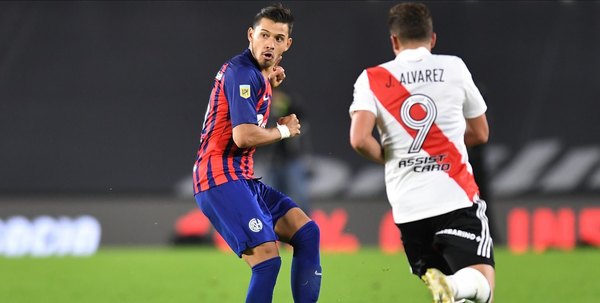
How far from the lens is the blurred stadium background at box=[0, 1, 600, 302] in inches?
555

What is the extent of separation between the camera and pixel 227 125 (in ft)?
19.0

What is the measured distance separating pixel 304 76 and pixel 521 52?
288cm

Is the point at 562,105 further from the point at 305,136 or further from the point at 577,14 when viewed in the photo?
the point at 305,136

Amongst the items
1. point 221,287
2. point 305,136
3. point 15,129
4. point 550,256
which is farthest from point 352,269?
point 15,129

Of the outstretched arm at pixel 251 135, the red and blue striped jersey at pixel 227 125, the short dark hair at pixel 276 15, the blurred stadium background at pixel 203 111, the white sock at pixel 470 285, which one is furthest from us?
the blurred stadium background at pixel 203 111

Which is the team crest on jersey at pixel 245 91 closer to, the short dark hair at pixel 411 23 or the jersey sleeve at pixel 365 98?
the jersey sleeve at pixel 365 98

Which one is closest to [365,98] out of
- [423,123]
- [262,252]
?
[423,123]

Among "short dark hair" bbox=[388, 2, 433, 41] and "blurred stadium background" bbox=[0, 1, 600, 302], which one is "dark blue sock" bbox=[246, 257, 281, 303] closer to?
"short dark hair" bbox=[388, 2, 433, 41]

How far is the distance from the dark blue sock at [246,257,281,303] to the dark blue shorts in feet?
0.39

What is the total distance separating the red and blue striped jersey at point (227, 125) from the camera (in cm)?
568

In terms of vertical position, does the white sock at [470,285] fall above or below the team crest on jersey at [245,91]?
below

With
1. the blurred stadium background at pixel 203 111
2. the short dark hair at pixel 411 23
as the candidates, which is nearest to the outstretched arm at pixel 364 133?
the short dark hair at pixel 411 23

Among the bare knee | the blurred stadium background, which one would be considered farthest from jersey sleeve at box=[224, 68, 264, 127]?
the blurred stadium background

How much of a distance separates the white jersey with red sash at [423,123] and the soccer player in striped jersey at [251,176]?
0.72m
